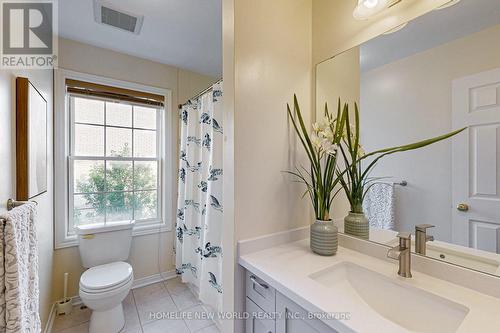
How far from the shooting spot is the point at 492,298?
71 centimetres

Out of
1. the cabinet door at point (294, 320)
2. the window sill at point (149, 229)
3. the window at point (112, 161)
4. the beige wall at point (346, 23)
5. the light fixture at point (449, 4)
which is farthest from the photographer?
the window sill at point (149, 229)

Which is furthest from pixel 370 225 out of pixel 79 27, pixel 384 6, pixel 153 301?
pixel 79 27

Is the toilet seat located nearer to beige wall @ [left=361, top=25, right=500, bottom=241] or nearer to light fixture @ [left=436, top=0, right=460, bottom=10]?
beige wall @ [left=361, top=25, right=500, bottom=241]

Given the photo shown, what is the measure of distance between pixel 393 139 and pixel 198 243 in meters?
1.77

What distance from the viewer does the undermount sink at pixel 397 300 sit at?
0.70 m

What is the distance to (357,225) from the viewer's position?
44.3 inches

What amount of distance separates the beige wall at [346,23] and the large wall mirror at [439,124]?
0.04 meters

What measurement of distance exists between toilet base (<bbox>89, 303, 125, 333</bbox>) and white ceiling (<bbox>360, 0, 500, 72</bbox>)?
2.37 meters

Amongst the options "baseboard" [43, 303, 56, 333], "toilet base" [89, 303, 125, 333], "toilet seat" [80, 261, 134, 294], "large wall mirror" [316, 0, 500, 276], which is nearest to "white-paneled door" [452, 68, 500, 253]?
"large wall mirror" [316, 0, 500, 276]

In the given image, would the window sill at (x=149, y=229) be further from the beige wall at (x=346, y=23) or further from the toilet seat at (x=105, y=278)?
the beige wall at (x=346, y=23)

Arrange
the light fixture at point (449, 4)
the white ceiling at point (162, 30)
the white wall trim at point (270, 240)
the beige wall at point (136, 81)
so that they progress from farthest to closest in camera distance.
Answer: the beige wall at point (136, 81) → the white ceiling at point (162, 30) → the white wall trim at point (270, 240) → the light fixture at point (449, 4)

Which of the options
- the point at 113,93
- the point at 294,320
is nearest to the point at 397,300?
the point at 294,320

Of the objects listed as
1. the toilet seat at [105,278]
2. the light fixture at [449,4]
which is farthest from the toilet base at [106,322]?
the light fixture at [449,4]

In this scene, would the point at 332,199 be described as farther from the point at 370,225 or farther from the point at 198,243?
the point at 198,243
